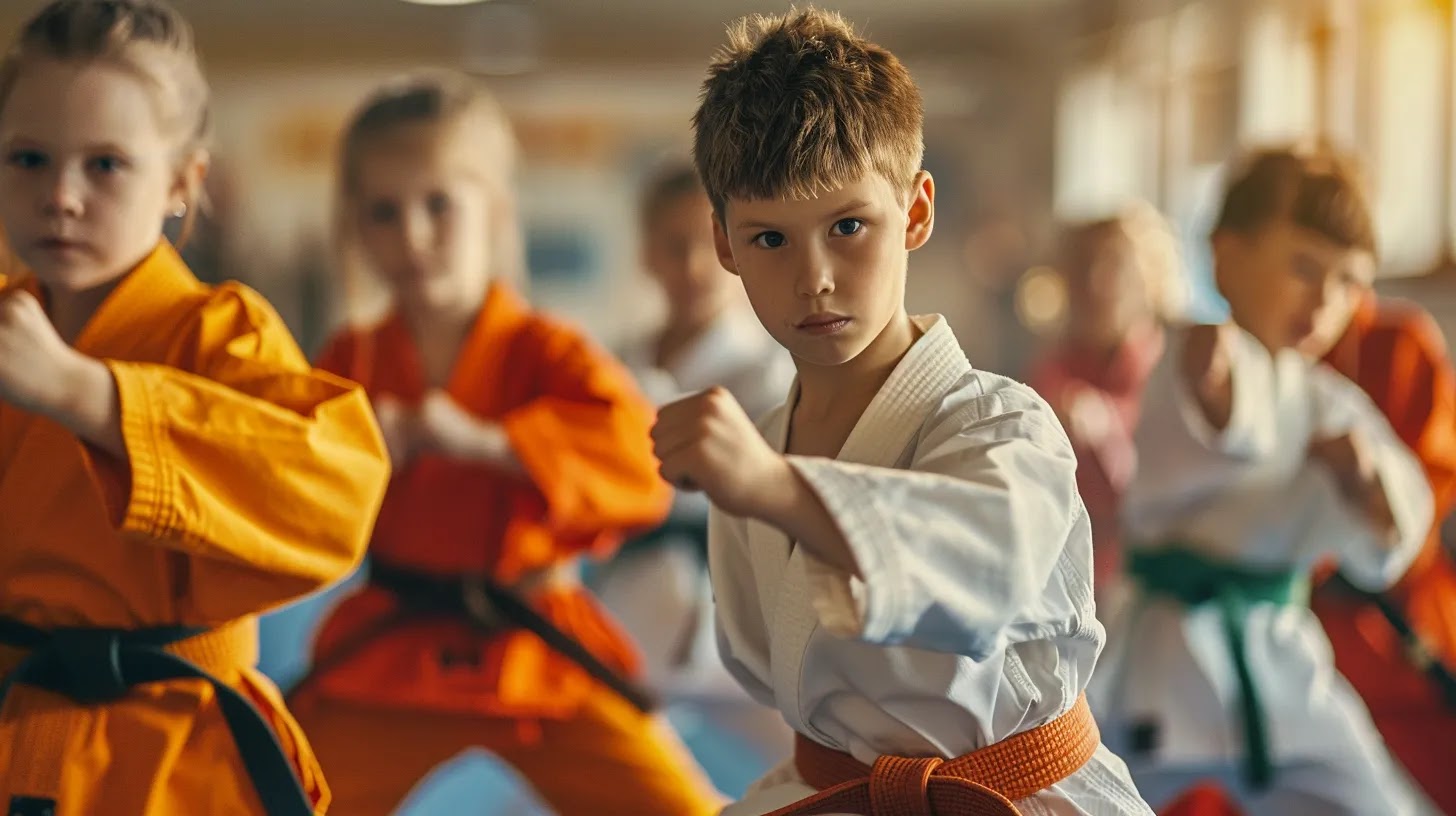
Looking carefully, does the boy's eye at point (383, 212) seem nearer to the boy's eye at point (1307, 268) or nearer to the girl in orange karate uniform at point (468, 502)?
the girl in orange karate uniform at point (468, 502)

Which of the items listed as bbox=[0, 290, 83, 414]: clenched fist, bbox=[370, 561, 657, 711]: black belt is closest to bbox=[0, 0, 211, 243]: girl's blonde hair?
bbox=[0, 290, 83, 414]: clenched fist

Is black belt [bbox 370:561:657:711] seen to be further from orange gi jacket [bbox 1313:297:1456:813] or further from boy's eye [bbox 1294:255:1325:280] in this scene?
orange gi jacket [bbox 1313:297:1456:813]

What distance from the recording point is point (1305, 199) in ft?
7.79

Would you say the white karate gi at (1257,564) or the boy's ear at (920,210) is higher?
the boy's ear at (920,210)

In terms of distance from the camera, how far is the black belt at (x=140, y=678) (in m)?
1.62

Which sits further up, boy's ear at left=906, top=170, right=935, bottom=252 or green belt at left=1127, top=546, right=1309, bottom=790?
boy's ear at left=906, top=170, right=935, bottom=252

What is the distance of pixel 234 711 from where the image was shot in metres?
1.64

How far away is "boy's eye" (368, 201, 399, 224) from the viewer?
2.51m

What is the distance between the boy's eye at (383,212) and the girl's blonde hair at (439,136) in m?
0.05

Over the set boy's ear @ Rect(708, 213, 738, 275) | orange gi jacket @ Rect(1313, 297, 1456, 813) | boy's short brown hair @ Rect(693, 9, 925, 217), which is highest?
boy's short brown hair @ Rect(693, 9, 925, 217)

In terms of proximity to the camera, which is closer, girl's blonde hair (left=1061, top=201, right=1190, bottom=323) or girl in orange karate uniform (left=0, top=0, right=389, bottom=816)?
girl in orange karate uniform (left=0, top=0, right=389, bottom=816)

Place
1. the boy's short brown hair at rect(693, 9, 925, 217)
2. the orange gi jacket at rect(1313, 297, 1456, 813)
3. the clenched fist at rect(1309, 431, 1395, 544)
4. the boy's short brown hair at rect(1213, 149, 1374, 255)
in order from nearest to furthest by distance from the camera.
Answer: the boy's short brown hair at rect(693, 9, 925, 217)
the clenched fist at rect(1309, 431, 1395, 544)
the boy's short brown hair at rect(1213, 149, 1374, 255)
the orange gi jacket at rect(1313, 297, 1456, 813)

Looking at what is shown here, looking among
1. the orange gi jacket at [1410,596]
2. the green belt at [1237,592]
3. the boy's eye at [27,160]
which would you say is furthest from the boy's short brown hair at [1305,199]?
the boy's eye at [27,160]

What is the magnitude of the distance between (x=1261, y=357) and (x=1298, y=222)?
22cm
